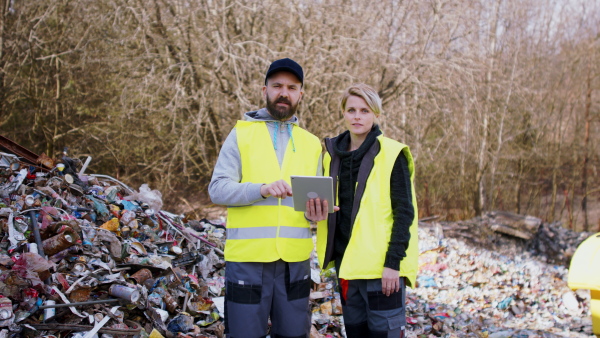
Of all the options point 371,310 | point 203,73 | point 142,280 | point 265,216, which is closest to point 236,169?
point 265,216

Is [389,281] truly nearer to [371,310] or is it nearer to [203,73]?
[371,310]

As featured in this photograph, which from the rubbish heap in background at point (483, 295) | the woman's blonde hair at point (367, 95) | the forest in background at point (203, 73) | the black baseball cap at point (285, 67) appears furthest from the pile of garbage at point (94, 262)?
the forest in background at point (203, 73)

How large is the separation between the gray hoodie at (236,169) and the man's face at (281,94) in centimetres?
7

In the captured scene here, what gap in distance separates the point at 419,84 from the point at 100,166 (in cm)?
655

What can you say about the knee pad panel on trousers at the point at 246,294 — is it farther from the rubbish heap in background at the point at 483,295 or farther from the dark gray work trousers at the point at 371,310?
the rubbish heap in background at the point at 483,295

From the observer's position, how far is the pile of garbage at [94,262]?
117 inches

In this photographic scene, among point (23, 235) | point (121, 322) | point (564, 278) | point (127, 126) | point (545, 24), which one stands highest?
point (545, 24)

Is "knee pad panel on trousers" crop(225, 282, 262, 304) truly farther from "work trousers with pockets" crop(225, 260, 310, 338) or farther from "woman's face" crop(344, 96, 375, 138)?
"woman's face" crop(344, 96, 375, 138)

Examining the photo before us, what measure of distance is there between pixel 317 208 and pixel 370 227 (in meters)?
0.32

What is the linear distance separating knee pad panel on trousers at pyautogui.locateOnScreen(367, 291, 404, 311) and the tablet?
0.50 m

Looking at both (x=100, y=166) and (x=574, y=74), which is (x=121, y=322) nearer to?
(x=100, y=166)

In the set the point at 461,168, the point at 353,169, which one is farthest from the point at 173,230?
the point at 461,168

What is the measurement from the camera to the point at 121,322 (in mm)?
3096

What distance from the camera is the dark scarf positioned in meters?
2.38
